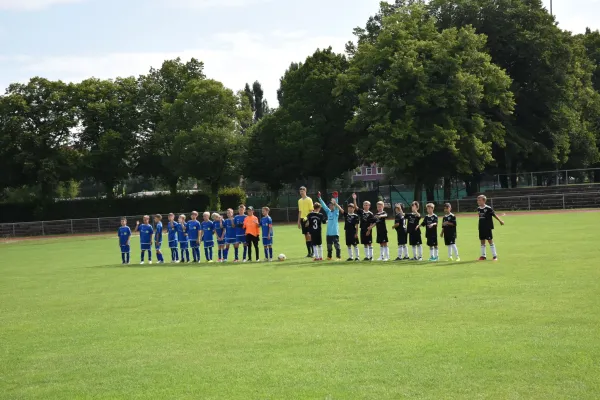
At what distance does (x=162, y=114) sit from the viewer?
2697 inches

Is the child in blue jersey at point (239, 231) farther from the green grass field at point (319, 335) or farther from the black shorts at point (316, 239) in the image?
the green grass field at point (319, 335)

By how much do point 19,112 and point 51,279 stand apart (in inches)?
2035

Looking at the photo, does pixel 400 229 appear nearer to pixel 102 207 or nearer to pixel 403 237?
pixel 403 237

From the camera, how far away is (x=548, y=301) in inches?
461

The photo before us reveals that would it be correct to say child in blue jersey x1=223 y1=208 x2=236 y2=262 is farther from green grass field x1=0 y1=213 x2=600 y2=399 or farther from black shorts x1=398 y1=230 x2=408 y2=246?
green grass field x1=0 y1=213 x2=600 y2=399

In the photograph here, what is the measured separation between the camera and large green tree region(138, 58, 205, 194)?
67.6m

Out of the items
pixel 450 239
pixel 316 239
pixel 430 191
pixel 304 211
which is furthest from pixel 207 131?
pixel 450 239

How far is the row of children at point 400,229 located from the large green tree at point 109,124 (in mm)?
49219

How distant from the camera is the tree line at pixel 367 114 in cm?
5550

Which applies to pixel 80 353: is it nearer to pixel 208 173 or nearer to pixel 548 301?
pixel 548 301

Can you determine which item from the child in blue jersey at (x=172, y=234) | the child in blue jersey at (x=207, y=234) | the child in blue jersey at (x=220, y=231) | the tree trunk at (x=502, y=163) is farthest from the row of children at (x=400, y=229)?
the tree trunk at (x=502, y=163)

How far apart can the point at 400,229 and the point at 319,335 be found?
12.3 meters

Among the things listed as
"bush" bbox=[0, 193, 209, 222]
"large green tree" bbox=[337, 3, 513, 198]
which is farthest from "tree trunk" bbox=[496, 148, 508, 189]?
"bush" bbox=[0, 193, 209, 222]

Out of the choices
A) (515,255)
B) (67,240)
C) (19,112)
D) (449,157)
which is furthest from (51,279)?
(19,112)
